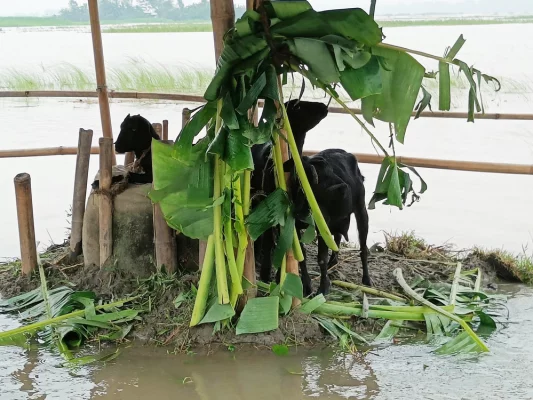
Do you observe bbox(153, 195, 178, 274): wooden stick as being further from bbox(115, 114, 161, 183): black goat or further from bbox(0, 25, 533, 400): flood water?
bbox(0, 25, 533, 400): flood water

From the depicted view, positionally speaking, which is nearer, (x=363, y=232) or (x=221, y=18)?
(x=221, y=18)

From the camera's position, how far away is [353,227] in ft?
25.5

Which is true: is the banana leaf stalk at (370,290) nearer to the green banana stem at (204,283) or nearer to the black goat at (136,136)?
the green banana stem at (204,283)

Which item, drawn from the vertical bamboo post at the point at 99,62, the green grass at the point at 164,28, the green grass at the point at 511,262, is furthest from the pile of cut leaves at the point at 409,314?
the green grass at the point at 164,28

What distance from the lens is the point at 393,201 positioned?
176 inches

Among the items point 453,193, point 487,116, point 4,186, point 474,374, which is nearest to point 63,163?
point 4,186

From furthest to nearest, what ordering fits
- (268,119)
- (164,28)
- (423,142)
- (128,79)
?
(164,28)
(128,79)
(423,142)
(268,119)

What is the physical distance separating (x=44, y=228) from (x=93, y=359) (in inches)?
154

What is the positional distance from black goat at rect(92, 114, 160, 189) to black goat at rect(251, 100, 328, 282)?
79 centimetres

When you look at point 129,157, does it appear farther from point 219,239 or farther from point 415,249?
point 415,249

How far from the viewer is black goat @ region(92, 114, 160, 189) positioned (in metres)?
5.18

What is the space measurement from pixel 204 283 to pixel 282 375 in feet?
2.36

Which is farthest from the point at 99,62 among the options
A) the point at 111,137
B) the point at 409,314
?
the point at 409,314

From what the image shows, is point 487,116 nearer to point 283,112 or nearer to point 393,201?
point 393,201
